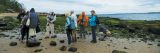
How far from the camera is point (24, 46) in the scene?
51.7ft

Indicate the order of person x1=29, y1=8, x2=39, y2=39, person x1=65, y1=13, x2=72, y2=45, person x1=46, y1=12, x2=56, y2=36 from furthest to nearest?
person x1=46, y1=12, x2=56, y2=36
person x1=65, y1=13, x2=72, y2=45
person x1=29, y1=8, x2=39, y2=39

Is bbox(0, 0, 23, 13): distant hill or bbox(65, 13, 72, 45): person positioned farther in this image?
bbox(0, 0, 23, 13): distant hill

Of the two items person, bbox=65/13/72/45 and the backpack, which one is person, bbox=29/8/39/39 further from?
the backpack

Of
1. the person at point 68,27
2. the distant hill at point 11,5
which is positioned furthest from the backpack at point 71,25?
the distant hill at point 11,5

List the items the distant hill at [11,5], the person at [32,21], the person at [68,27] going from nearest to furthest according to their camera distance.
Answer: the person at [32,21] → the person at [68,27] → the distant hill at [11,5]

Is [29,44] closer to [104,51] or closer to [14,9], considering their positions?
[104,51]

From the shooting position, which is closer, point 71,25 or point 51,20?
point 71,25

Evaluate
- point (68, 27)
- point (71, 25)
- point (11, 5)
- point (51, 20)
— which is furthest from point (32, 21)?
point (11, 5)

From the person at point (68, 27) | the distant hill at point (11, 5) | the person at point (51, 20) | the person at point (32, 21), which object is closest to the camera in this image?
the person at point (32, 21)

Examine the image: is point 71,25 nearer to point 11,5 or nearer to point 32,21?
point 32,21

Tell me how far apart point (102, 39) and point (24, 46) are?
6036mm

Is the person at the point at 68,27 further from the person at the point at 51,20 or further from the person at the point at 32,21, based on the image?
the person at the point at 51,20

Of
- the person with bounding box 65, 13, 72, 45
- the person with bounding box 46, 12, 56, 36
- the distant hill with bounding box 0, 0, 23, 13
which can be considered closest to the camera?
the person with bounding box 65, 13, 72, 45

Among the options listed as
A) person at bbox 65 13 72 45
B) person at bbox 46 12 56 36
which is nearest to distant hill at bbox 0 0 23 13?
person at bbox 46 12 56 36
